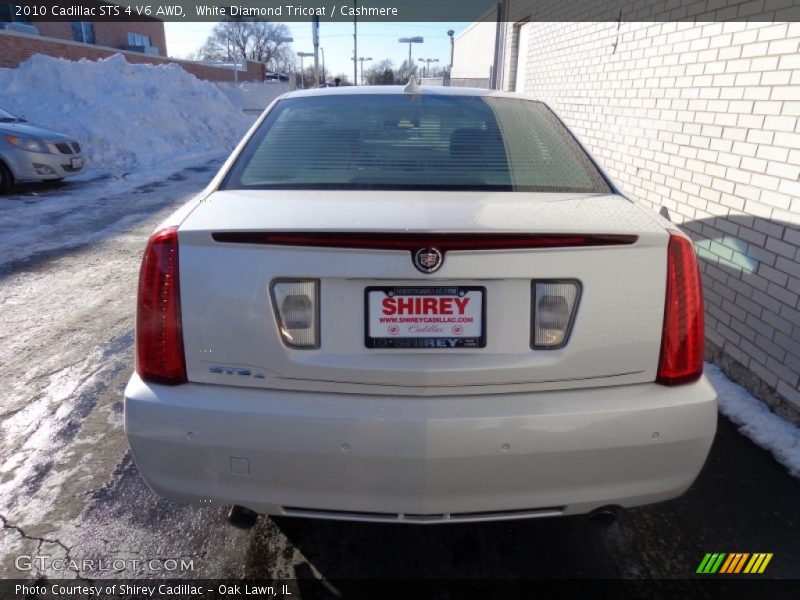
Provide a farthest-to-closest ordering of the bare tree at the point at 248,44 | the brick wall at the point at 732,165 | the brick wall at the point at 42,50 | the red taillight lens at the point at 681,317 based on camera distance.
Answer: the bare tree at the point at 248,44 → the brick wall at the point at 42,50 → the brick wall at the point at 732,165 → the red taillight lens at the point at 681,317

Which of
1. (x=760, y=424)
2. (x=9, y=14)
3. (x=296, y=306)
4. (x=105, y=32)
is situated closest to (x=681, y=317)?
(x=296, y=306)

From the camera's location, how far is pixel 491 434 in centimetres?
167

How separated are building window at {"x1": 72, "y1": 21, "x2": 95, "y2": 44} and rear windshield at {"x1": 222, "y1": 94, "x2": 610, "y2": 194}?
3827 cm

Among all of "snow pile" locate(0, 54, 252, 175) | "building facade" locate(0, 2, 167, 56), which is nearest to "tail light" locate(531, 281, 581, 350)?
"snow pile" locate(0, 54, 252, 175)

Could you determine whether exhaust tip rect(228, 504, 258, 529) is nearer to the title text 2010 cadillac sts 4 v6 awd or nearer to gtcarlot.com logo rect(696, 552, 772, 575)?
the title text 2010 cadillac sts 4 v6 awd

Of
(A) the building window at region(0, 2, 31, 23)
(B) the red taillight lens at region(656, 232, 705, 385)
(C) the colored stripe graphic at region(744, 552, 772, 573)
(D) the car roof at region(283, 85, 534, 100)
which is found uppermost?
(A) the building window at region(0, 2, 31, 23)

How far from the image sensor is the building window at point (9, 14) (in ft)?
87.8

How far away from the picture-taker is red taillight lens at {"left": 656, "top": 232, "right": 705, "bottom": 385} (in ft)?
5.79

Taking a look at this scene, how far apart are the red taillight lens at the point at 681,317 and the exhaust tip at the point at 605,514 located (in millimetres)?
457

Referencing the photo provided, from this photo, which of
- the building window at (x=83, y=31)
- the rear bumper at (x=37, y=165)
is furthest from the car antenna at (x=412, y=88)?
the building window at (x=83, y=31)

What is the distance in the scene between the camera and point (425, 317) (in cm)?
169

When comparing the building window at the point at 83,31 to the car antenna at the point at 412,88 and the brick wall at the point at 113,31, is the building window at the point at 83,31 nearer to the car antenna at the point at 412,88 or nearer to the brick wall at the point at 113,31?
the brick wall at the point at 113,31

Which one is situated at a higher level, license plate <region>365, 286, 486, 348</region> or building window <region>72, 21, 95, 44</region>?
building window <region>72, 21, 95, 44</region>

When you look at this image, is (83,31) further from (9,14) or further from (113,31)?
(9,14)
